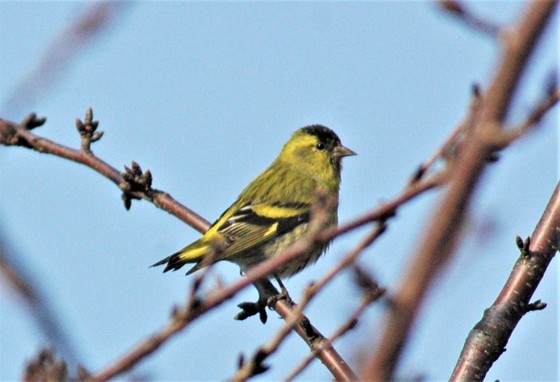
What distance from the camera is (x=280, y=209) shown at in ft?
30.0

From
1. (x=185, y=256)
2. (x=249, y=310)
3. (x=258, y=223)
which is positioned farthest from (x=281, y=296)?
(x=258, y=223)

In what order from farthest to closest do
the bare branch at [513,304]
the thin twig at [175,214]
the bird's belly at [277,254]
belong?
the bird's belly at [277,254] < the bare branch at [513,304] < the thin twig at [175,214]

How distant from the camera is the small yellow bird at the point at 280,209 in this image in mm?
8156

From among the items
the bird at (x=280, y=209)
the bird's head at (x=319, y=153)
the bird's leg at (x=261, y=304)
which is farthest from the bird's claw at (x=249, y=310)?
the bird's head at (x=319, y=153)

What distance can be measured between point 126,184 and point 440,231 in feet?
19.2

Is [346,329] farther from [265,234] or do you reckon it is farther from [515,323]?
[265,234]

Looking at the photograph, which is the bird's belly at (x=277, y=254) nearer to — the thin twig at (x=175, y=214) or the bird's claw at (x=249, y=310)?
the thin twig at (x=175, y=214)

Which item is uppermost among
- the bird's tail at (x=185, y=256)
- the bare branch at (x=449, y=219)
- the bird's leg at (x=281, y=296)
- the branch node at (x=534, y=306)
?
the bare branch at (x=449, y=219)

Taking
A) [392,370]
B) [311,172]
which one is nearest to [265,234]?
[311,172]

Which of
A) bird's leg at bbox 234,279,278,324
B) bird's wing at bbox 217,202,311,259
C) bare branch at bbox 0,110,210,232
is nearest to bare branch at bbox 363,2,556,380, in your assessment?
bare branch at bbox 0,110,210,232

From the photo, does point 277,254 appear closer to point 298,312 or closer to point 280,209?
point 280,209

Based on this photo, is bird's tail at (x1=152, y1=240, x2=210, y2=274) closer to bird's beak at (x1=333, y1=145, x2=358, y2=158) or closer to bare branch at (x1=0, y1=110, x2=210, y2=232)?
bare branch at (x1=0, y1=110, x2=210, y2=232)

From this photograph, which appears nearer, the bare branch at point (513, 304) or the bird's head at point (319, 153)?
the bare branch at point (513, 304)

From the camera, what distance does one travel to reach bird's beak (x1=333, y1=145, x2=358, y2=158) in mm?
10266
